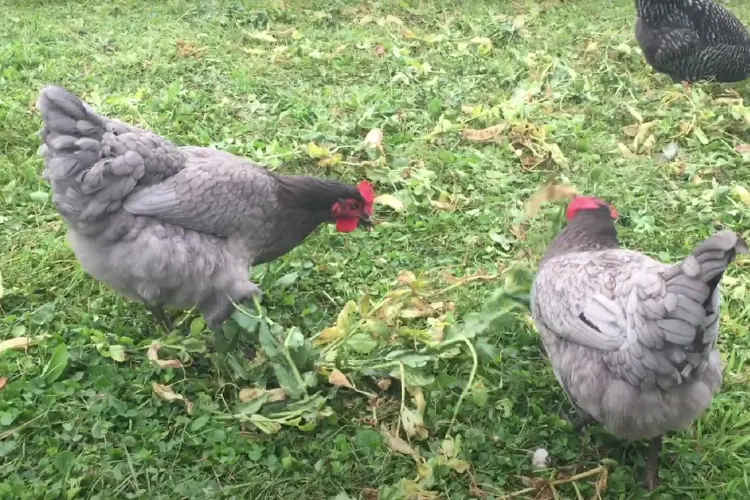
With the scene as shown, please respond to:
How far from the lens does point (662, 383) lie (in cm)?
216

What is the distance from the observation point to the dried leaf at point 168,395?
8.81ft

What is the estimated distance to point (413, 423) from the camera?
2.59 m

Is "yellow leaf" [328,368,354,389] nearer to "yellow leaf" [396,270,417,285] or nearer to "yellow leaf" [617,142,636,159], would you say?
"yellow leaf" [396,270,417,285]

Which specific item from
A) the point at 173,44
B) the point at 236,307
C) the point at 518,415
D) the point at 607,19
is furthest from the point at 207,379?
the point at 607,19

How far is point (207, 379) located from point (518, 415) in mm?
1443

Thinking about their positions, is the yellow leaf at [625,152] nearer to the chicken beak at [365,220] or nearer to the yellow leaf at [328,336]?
the chicken beak at [365,220]

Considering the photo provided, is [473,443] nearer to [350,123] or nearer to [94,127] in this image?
[94,127]

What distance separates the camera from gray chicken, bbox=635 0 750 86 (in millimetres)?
5039

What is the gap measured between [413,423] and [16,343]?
188 cm

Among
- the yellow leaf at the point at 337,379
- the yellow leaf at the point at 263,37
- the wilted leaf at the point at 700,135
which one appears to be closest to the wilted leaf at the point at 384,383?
the yellow leaf at the point at 337,379

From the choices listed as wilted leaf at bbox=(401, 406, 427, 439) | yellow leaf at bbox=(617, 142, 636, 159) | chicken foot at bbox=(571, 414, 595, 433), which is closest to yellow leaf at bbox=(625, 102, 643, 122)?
yellow leaf at bbox=(617, 142, 636, 159)

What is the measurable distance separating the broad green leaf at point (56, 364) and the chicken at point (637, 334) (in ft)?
6.97

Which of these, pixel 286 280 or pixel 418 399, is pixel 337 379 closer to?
pixel 418 399

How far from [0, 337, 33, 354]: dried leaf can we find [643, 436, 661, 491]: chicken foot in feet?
9.18
